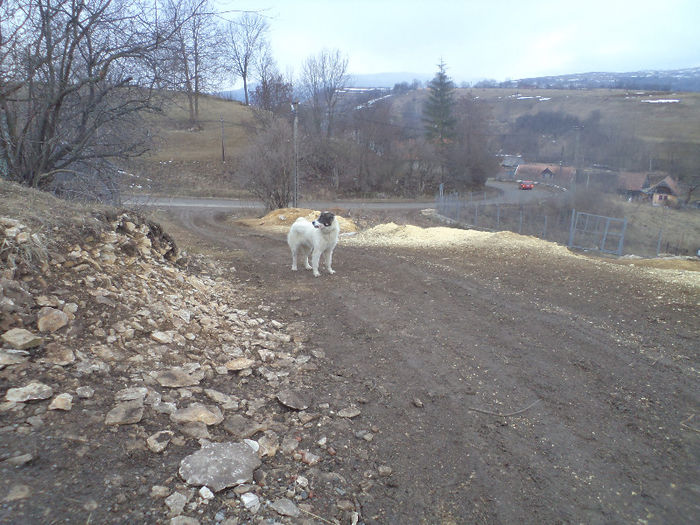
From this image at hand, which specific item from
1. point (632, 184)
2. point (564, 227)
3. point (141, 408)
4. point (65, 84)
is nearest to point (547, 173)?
point (632, 184)

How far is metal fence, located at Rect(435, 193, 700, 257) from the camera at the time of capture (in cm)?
2266

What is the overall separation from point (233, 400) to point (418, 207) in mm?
36279

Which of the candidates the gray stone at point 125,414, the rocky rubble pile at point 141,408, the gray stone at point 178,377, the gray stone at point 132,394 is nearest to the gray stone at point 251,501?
the rocky rubble pile at point 141,408

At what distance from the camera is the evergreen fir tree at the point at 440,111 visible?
5425 cm

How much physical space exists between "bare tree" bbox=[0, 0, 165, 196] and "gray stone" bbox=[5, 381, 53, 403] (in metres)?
5.55

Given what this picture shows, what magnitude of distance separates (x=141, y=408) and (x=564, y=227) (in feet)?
95.9

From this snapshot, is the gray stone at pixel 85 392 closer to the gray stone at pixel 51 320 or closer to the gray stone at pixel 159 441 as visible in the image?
the gray stone at pixel 159 441

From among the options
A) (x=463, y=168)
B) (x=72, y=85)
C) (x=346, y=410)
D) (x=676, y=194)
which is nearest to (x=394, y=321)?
(x=346, y=410)

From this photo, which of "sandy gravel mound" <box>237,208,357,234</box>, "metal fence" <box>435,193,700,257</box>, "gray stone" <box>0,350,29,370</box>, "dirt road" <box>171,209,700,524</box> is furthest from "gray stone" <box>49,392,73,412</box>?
"metal fence" <box>435,193,700,257</box>

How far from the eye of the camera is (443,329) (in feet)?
18.9

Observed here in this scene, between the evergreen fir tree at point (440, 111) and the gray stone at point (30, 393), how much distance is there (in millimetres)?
54064

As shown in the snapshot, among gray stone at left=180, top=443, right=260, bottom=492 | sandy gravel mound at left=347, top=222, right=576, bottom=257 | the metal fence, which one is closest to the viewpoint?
gray stone at left=180, top=443, right=260, bottom=492

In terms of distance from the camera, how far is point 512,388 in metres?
4.25

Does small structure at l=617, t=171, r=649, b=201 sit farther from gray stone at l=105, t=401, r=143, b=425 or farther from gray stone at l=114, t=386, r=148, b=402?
gray stone at l=105, t=401, r=143, b=425
